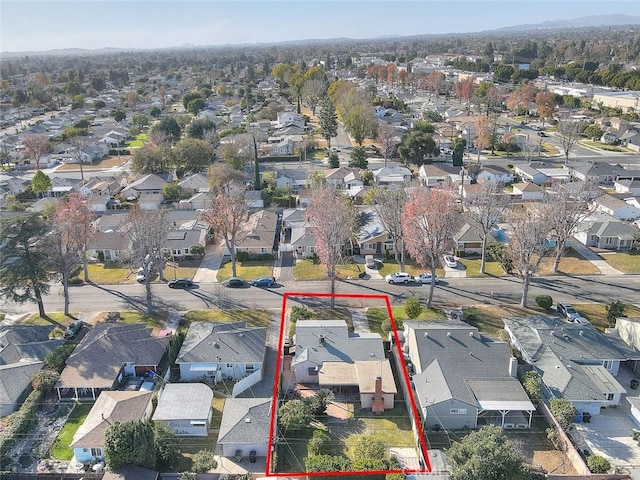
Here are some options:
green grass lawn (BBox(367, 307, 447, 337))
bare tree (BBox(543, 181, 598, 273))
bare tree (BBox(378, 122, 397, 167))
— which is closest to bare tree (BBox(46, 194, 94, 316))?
green grass lawn (BBox(367, 307, 447, 337))

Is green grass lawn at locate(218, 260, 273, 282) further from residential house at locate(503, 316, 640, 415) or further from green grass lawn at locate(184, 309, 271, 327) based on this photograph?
residential house at locate(503, 316, 640, 415)

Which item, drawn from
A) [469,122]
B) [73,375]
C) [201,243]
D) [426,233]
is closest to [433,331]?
[426,233]

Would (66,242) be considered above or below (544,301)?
above

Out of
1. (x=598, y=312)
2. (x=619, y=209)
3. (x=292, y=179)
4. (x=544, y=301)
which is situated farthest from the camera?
(x=292, y=179)

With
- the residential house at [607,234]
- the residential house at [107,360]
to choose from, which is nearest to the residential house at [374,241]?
the residential house at [607,234]

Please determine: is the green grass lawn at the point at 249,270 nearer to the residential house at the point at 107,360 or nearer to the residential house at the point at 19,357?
the residential house at the point at 107,360

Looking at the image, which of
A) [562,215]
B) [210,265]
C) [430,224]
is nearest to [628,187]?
[562,215]

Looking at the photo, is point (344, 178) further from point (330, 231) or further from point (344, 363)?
point (344, 363)
